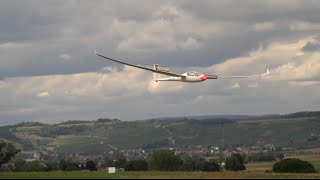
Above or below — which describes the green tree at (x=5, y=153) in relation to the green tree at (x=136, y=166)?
above

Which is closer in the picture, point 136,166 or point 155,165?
point 136,166

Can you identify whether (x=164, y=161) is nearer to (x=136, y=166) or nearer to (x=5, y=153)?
(x=136, y=166)

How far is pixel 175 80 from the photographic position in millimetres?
87375

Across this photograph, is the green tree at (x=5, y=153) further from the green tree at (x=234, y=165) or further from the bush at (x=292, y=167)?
the green tree at (x=234, y=165)

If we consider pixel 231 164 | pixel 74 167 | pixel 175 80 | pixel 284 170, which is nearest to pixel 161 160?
pixel 231 164

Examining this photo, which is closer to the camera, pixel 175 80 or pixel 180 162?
pixel 175 80

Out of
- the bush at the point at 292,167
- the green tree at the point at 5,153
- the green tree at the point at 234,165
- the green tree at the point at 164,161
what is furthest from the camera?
the green tree at the point at 164,161

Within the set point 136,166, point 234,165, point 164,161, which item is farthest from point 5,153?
point 234,165

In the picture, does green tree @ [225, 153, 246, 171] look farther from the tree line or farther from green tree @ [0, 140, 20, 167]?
green tree @ [0, 140, 20, 167]

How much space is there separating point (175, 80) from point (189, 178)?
54.4ft

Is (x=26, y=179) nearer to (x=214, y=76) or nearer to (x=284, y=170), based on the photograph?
(x=214, y=76)

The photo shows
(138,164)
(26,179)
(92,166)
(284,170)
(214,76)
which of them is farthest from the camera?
(138,164)

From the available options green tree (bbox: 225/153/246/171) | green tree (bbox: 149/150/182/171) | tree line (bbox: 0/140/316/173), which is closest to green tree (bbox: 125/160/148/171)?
tree line (bbox: 0/140/316/173)

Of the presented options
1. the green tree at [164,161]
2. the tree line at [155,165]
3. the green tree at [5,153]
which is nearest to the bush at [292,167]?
the tree line at [155,165]
